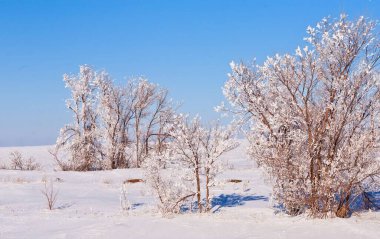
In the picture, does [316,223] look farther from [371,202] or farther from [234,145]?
[234,145]

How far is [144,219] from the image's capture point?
1385cm

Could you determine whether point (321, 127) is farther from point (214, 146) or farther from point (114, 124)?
point (114, 124)

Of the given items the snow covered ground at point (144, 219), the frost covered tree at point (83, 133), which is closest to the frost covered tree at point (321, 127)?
the snow covered ground at point (144, 219)

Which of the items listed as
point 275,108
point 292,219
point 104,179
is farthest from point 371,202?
point 104,179

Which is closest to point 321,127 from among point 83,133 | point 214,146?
point 214,146

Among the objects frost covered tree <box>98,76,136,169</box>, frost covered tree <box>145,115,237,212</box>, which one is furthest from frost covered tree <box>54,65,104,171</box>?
frost covered tree <box>145,115,237,212</box>

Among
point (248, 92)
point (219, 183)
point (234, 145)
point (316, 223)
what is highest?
point (248, 92)

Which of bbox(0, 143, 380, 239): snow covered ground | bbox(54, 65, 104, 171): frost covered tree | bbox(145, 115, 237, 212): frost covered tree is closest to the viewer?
bbox(0, 143, 380, 239): snow covered ground

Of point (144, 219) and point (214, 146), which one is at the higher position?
point (214, 146)

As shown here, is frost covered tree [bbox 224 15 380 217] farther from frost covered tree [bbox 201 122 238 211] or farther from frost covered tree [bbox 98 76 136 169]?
frost covered tree [bbox 98 76 136 169]

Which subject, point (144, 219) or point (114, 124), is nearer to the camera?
point (144, 219)

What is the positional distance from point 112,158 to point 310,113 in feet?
77.0

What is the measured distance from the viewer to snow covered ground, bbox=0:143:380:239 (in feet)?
37.4

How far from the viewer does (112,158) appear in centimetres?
3509
